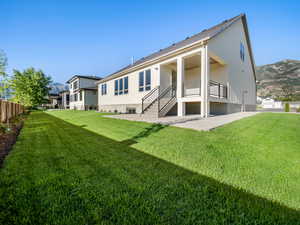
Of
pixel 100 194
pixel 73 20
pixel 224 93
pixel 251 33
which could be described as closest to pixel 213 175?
pixel 100 194

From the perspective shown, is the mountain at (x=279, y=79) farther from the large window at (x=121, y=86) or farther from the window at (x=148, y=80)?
the large window at (x=121, y=86)

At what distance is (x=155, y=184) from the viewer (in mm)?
2109

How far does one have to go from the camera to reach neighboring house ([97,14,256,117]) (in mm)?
9023

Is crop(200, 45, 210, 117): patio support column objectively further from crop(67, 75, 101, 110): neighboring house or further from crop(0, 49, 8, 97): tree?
crop(67, 75, 101, 110): neighboring house

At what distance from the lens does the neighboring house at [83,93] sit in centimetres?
2589

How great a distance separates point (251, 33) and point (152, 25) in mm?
11142

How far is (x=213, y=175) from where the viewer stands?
2.42 m

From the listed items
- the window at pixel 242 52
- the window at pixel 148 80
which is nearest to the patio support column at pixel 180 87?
the window at pixel 148 80

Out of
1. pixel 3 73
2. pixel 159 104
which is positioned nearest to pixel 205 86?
pixel 159 104

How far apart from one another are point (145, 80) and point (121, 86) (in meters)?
4.24

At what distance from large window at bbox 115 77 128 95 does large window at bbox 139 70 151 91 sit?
2.58 m

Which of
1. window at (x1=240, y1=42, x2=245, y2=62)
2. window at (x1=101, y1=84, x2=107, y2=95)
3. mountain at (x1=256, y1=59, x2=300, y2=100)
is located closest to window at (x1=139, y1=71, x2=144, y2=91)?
window at (x1=101, y1=84, x2=107, y2=95)

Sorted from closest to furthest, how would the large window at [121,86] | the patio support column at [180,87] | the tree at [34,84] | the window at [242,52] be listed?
the patio support column at [180,87], the window at [242,52], the large window at [121,86], the tree at [34,84]

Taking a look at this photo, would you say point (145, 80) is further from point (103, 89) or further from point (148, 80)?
point (103, 89)
